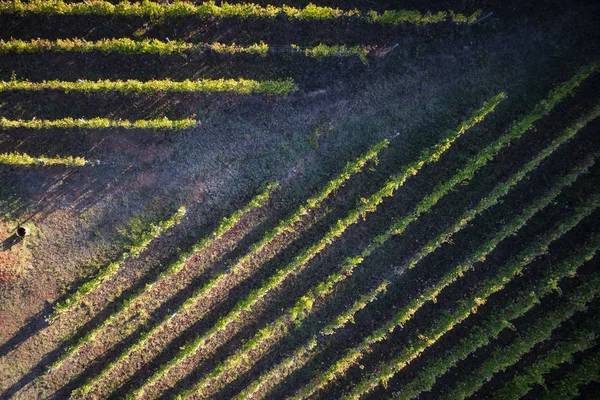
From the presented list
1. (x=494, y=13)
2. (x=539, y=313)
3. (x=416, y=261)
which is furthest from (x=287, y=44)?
(x=539, y=313)

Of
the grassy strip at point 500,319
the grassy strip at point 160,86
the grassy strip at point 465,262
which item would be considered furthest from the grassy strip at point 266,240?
the grassy strip at point 500,319

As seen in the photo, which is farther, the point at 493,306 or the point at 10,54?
the point at 493,306

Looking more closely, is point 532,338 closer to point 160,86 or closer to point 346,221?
point 346,221

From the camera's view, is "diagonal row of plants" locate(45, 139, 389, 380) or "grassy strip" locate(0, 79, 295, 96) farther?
"diagonal row of plants" locate(45, 139, 389, 380)

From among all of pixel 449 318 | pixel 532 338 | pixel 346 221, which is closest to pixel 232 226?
pixel 346 221

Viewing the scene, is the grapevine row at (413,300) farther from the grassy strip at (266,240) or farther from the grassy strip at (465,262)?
the grassy strip at (266,240)

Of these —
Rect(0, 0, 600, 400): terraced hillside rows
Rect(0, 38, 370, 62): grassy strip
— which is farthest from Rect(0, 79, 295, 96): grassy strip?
Rect(0, 38, 370, 62): grassy strip

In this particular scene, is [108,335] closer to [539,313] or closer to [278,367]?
[278,367]

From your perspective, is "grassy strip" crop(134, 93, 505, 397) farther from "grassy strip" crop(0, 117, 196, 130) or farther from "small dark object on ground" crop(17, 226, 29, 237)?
"small dark object on ground" crop(17, 226, 29, 237)
